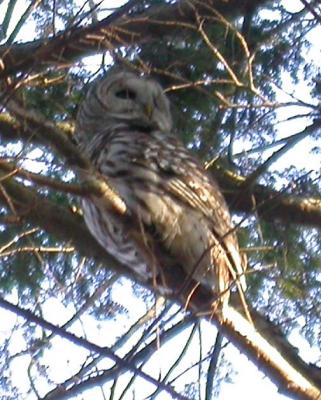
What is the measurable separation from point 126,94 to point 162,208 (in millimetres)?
1212

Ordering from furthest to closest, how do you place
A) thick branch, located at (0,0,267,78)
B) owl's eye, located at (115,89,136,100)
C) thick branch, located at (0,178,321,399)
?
owl's eye, located at (115,89,136,100) < thick branch, located at (0,178,321,399) < thick branch, located at (0,0,267,78)

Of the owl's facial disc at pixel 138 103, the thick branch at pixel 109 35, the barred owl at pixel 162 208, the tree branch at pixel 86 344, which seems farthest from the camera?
the owl's facial disc at pixel 138 103

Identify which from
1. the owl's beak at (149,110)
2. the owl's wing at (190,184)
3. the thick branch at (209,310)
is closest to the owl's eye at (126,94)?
the owl's beak at (149,110)

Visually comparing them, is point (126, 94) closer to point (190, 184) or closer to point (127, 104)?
point (127, 104)

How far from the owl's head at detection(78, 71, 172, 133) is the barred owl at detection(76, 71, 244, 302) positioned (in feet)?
0.50

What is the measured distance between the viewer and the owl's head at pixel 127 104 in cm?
495

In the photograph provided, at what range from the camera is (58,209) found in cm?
386

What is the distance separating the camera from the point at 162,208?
13.9ft

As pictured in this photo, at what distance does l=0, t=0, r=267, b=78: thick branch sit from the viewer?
3031 millimetres

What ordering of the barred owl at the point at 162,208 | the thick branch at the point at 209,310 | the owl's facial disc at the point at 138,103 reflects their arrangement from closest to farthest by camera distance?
the thick branch at the point at 209,310 → the barred owl at the point at 162,208 → the owl's facial disc at the point at 138,103

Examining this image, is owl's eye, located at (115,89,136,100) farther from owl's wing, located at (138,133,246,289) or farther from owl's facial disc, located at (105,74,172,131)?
owl's wing, located at (138,133,246,289)

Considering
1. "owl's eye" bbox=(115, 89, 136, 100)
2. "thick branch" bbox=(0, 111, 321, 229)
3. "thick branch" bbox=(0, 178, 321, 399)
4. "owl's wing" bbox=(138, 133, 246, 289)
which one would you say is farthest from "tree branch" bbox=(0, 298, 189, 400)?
"owl's eye" bbox=(115, 89, 136, 100)

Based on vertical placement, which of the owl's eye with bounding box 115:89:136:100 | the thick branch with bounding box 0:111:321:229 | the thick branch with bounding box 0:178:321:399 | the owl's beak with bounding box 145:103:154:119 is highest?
the owl's eye with bounding box 115:89:136:100

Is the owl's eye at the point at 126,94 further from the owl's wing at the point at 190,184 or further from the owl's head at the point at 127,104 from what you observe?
the owl's wing at the point at 190,184
